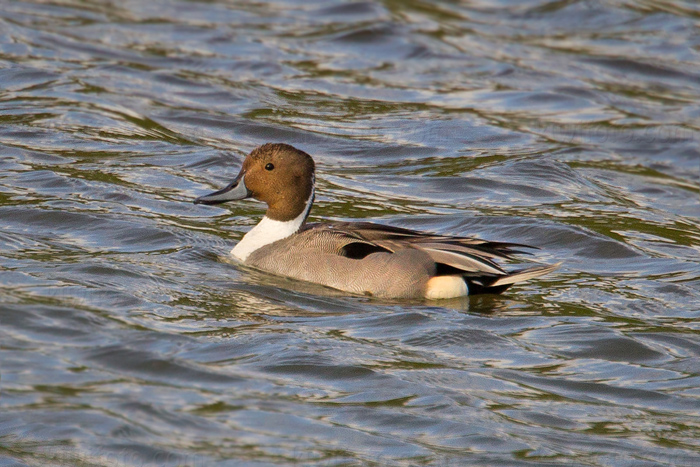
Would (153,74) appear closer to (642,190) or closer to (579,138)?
(579,138)

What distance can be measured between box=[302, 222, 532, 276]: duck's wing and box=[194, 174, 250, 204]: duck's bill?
88 cm

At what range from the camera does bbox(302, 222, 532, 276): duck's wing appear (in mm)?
6949

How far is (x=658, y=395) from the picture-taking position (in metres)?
5.76

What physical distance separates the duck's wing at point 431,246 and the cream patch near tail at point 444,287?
8cm

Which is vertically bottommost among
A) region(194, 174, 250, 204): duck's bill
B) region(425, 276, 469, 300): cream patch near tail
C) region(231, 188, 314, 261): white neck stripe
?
region(425, 276, 469, 300): cream patch near tail

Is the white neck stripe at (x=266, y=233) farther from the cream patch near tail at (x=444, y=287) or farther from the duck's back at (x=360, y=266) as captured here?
the cream patch near tail at (x=444, y=287)

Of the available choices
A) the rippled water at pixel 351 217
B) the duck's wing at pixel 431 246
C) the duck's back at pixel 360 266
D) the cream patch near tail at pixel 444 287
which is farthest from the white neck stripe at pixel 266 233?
the cream patch near tail at pixel 444 287

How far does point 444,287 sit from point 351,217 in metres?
1.76

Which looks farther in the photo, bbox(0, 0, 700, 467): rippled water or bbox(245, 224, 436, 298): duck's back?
bbox(245, 224, 436, 298): duck's back

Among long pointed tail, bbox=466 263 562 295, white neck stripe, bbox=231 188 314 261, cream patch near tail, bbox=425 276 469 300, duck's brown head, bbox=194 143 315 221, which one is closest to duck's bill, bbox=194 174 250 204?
duck's brown head, bbox=194 143 315 221

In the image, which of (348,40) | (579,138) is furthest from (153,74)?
(579,138)

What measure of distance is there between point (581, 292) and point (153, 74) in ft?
19.8

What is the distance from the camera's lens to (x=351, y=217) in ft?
28.3

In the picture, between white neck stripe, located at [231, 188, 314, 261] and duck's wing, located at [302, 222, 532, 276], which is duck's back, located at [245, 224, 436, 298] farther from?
white neck stripe, located at [231, 188, 314, 261]
